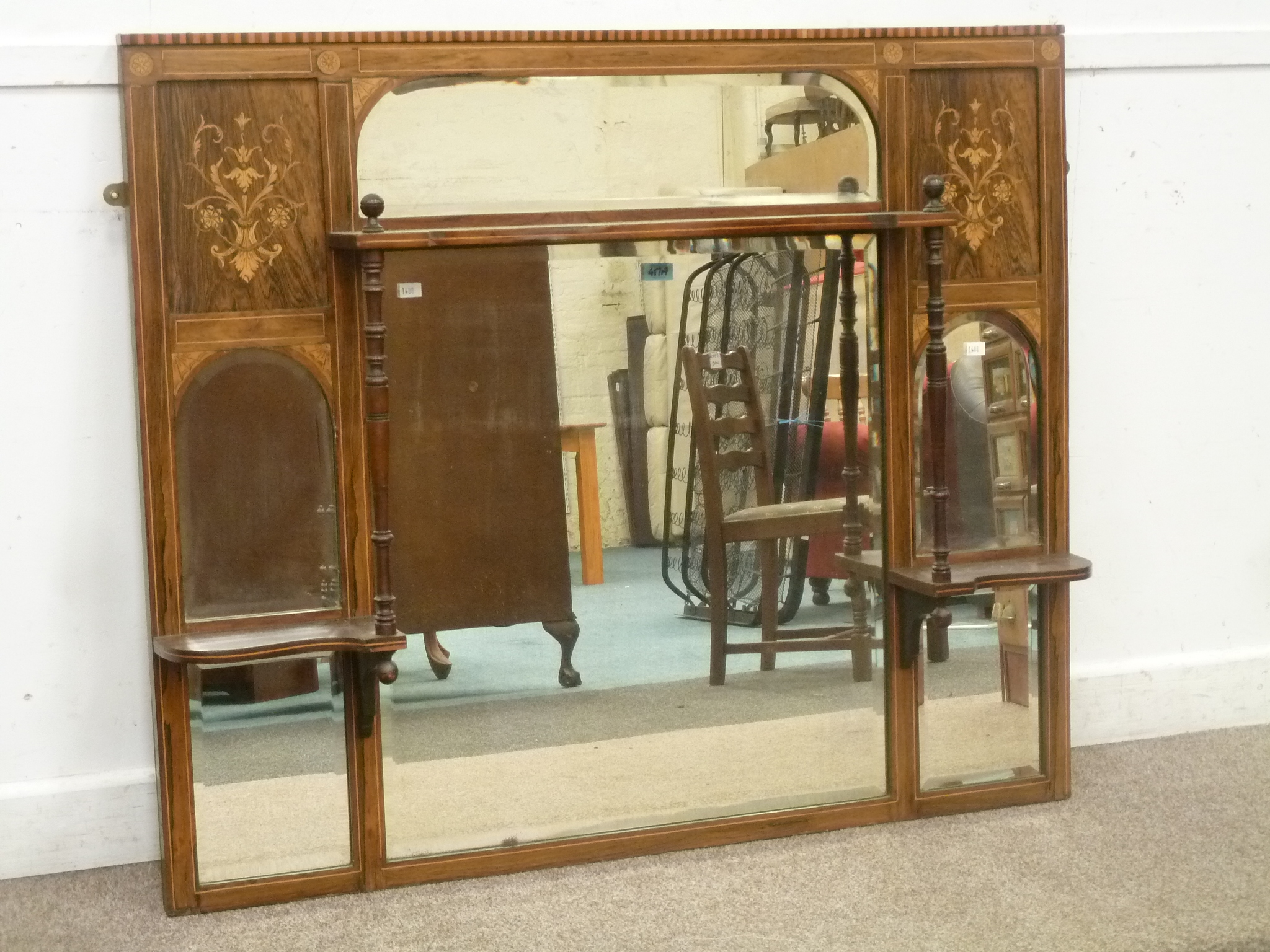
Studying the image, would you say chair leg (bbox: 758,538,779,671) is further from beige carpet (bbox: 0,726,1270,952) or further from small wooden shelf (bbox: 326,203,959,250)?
small wooden shelf (bbox: 326,203,959,250)

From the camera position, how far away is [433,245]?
277 cm

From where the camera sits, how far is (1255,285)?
3.62 meters

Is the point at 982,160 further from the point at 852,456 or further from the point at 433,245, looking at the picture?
the point at 433,245

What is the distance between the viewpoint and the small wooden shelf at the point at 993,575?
3061 mm

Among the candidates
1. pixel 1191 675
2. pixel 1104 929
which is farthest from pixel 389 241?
pixel 1191 675

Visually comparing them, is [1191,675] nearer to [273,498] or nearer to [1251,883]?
[1251,883]

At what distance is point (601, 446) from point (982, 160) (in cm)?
103

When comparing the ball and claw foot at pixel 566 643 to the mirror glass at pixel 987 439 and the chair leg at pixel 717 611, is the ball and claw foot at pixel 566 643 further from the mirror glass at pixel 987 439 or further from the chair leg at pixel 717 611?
the mirror glass at pixel 987 439

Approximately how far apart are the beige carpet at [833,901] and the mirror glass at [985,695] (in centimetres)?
12

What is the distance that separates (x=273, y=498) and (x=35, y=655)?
24.5 inches

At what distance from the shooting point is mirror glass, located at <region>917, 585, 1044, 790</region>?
10.8 ft

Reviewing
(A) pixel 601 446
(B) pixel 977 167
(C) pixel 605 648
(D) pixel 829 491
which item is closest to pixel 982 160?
(B) pixel 977 167

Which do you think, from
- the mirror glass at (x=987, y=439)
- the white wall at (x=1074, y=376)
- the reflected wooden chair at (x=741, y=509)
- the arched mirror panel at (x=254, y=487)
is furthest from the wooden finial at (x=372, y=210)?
the mirror glass at (x=987, y=439)

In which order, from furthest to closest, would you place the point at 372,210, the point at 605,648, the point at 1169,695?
the point at 1169,695
the point at 605,648
the point at 372,210
